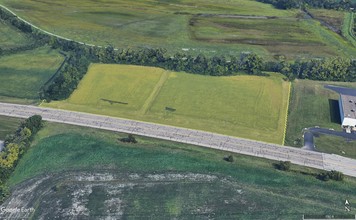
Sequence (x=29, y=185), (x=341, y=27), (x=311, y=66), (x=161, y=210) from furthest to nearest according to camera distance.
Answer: (x=341, y=27) < (x=311, y=66) < (x=29, y=185) < (x=161, y=210)

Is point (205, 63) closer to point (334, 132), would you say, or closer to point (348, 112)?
point (348, 112)

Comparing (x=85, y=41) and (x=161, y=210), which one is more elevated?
(x=85, y=41)

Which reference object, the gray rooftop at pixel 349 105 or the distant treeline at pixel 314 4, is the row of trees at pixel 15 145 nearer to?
the gray rooftop at pixel 349 105

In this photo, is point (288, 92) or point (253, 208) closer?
point (253, 208)

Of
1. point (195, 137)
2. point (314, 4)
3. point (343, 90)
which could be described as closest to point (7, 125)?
point (195, 137)

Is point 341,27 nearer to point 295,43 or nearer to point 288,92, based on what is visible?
point 295,43

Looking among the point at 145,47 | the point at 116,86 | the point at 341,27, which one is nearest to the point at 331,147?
the point at 116,86
